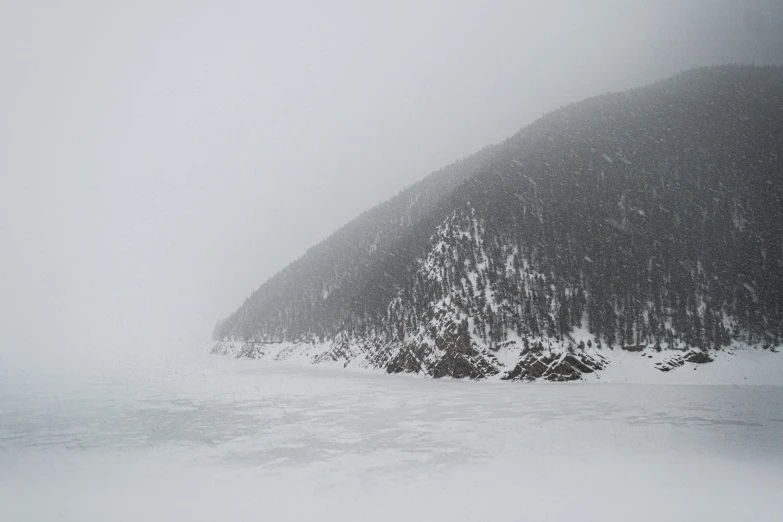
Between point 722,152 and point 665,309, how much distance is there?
62.2 m

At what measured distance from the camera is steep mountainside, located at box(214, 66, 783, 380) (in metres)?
62.2

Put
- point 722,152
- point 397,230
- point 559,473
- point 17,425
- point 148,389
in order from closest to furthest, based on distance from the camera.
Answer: point 559,473 < point 17,425 < point 148,389 < point 722,152 < point 397,230

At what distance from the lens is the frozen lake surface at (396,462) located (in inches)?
451

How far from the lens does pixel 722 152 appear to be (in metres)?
99.6

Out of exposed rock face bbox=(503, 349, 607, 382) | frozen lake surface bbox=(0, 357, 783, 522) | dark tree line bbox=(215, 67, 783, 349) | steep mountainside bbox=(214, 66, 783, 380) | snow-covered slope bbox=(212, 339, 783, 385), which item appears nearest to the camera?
frozen lake surface bbox=(0, 357, 783, 522)

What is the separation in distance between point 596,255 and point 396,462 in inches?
2933

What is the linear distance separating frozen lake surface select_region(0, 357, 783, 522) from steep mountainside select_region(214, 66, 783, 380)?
107 ft

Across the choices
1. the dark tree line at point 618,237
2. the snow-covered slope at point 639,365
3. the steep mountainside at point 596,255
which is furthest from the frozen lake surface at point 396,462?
the dark tree line at point 618,237

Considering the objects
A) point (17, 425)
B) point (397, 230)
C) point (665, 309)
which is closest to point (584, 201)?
point (665, 309)

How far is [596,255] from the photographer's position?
77.9 meters

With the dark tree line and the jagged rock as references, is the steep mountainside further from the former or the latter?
the dark tree line

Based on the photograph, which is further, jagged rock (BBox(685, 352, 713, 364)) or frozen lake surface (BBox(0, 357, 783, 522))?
jagged rock (BBox(685, 352, 713, 364))

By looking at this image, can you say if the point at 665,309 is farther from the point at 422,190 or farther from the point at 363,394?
the point at 422,190

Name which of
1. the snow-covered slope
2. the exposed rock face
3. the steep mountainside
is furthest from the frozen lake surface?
the steep mountainside
